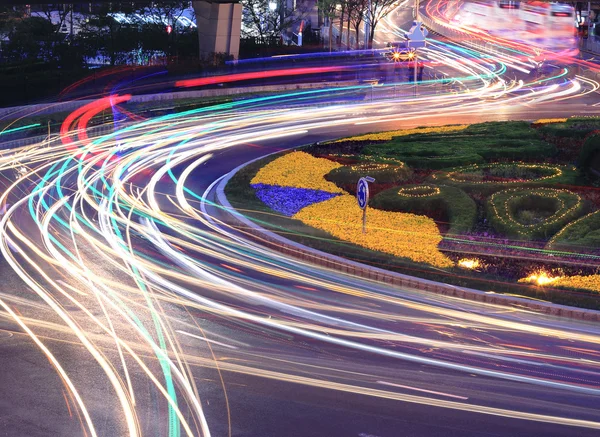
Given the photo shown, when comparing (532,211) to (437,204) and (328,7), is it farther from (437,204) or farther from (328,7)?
(328,7)

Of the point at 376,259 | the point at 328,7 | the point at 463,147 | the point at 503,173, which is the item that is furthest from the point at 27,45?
the point at 376,259

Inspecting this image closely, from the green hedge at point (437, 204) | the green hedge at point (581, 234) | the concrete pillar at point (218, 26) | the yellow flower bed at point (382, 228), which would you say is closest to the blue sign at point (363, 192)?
the yellow flower bed at point (382, 228)

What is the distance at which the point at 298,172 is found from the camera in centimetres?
2678

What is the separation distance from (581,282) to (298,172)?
11362 millimetres

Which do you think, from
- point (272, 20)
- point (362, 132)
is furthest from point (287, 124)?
point (272, 20)

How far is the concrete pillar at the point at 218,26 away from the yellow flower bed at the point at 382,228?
100ft

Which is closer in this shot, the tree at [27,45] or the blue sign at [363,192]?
the blue sign at [363,192]

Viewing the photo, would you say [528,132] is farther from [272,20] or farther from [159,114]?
[272,20]

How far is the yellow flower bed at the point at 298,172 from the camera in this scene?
2518 centimetres

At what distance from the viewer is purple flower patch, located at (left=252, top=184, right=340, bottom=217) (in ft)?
75.3

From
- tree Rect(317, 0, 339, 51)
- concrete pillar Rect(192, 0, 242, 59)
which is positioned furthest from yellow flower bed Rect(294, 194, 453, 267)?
tree Rect(317, 0, 339, 51)

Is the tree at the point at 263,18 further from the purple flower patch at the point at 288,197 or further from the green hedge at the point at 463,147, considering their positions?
the purple flower patch at the point at 288,197

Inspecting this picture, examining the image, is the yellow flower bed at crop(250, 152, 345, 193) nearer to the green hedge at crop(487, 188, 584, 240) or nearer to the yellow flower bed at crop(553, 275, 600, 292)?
the green hedge at crop(487, 188, 584, 240)

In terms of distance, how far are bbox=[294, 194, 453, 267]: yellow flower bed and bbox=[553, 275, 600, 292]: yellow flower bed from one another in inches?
83.0
